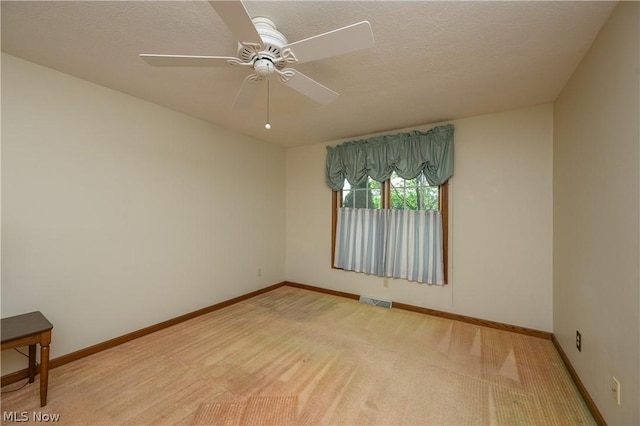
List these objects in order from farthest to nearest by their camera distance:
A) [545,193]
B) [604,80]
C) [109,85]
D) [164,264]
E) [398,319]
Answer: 1. [398,319]
2. [164,264]
3. [545,193]
4. [109,85]
5. [604,80]

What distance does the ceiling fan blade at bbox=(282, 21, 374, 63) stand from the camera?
119cm

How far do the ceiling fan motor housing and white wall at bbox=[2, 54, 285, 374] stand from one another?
186 centimetres

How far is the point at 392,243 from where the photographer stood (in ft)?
11.8

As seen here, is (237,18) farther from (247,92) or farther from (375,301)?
(375,301)

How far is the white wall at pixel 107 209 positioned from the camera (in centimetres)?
200

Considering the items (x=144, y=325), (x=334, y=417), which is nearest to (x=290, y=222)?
(x=144, y=325)

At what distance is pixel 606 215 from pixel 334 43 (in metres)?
1.87

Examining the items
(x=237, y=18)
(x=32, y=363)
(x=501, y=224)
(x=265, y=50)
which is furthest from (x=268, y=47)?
(x=501, y=224)

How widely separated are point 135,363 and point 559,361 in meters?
3.70

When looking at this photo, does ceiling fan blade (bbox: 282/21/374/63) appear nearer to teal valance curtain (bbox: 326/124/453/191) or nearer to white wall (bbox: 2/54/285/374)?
white wall (bbox: 2/54/285/374)

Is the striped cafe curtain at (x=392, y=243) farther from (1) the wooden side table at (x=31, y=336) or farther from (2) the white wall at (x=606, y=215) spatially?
(1) the wooden side table at (x=31, y=336)

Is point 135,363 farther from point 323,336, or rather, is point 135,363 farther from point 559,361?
point 559,361

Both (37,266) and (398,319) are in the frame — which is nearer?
(37,266)

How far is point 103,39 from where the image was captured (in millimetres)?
1736
